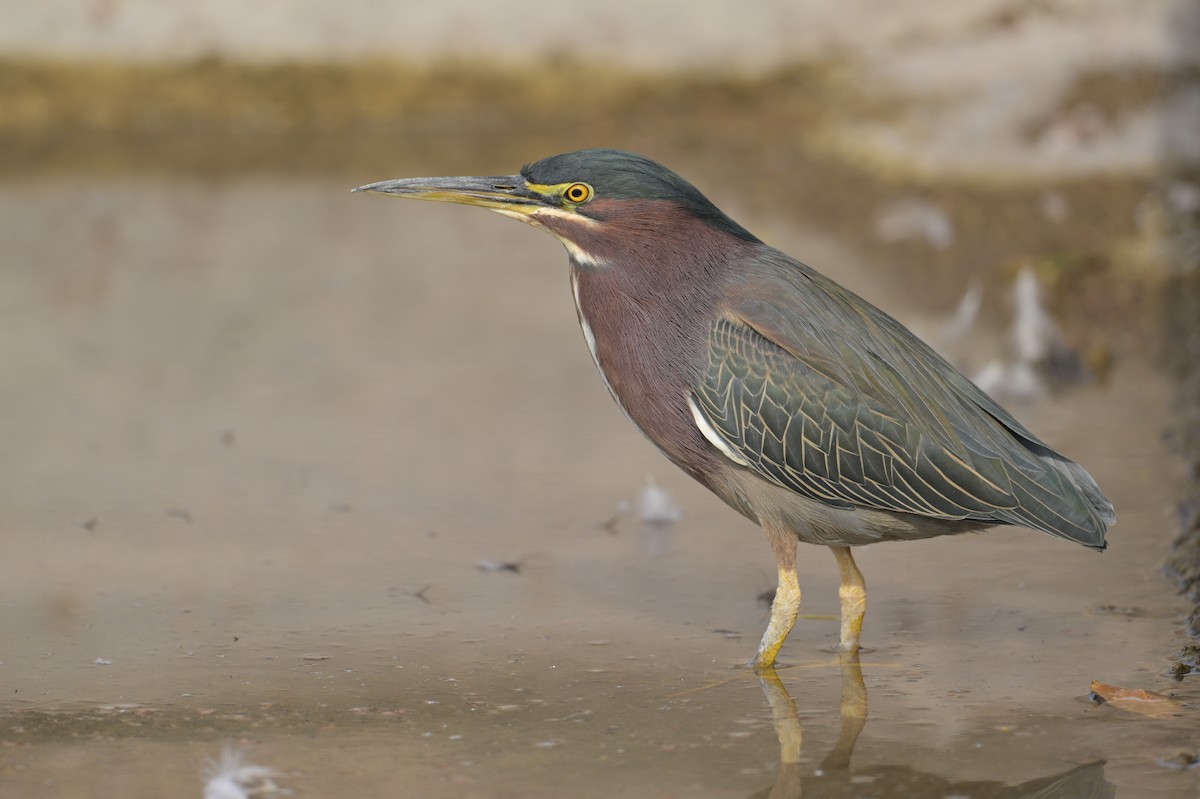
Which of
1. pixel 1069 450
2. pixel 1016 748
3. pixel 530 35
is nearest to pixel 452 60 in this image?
pixel 530 35

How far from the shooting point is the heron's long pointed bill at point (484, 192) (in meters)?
4.60

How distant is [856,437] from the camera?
175 inches

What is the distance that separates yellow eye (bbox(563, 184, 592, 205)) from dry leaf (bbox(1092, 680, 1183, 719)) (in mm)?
1731

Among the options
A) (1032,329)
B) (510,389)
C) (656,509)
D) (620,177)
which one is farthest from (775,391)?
(1032,329)

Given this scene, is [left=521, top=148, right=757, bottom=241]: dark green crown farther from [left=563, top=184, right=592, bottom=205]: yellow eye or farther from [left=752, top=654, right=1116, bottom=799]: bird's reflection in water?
[left=752, top=654, right=1116, bottom=799]: bird's reflection in water

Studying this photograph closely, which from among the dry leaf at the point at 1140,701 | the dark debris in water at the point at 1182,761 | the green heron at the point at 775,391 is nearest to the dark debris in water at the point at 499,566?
the green heron at the point at 775,391

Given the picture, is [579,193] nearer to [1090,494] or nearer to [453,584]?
[453,584]

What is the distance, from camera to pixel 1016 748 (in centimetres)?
400

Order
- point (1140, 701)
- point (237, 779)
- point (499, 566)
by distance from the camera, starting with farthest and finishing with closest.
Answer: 1. point (499, 566)
2. point (1140, 701)
3. point (237, 779)

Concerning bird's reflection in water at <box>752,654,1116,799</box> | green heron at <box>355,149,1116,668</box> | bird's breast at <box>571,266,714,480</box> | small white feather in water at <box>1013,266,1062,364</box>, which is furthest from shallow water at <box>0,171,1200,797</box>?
bird's breast at <box>571,266,714,480</box>

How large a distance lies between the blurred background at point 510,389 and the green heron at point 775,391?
40cm

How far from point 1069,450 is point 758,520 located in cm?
197

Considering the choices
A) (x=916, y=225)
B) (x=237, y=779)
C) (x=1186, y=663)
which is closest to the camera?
(x=237, y=779)

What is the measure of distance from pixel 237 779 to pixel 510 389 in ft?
10.9
